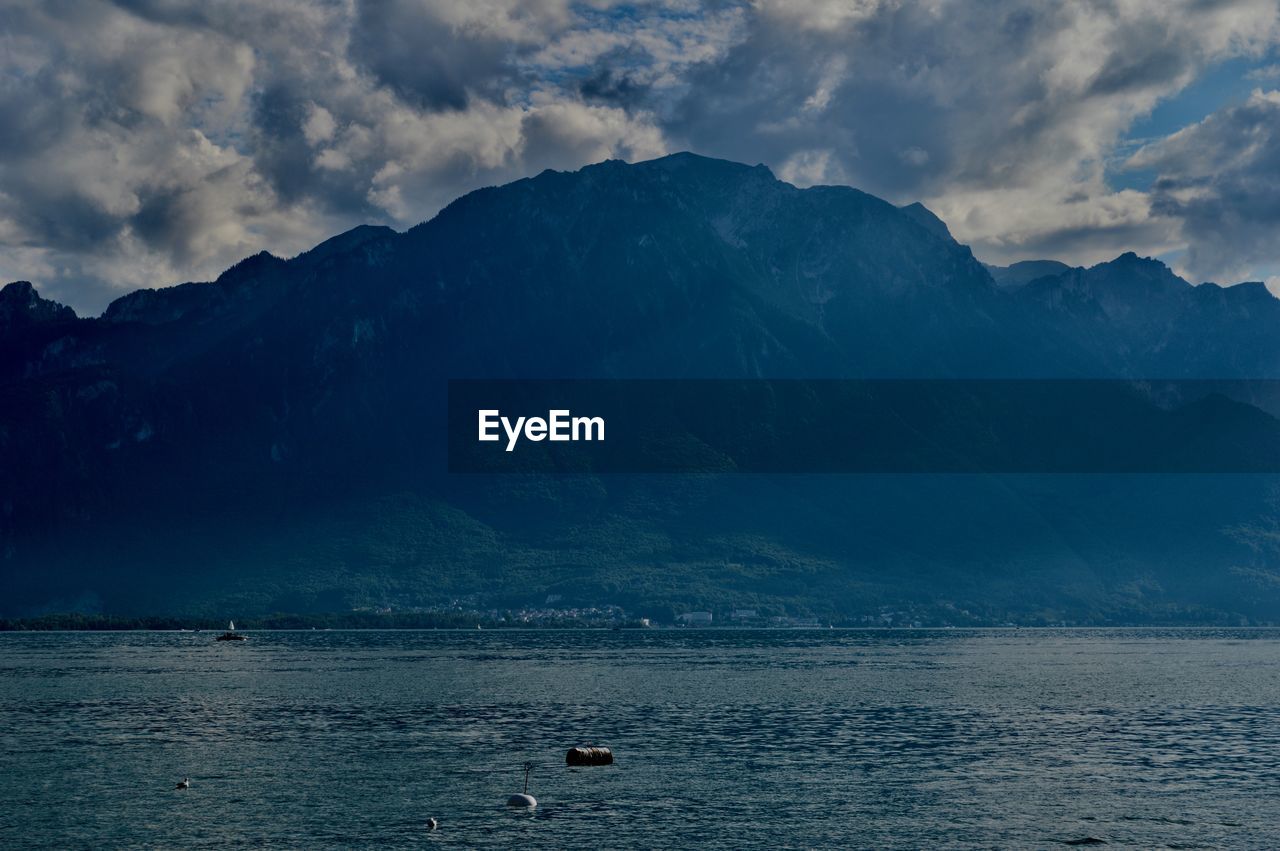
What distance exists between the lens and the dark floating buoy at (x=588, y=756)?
11106 centimetres

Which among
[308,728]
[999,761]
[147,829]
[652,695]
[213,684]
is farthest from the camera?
[213,684]

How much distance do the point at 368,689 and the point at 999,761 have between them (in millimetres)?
96782

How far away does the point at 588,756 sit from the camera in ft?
365

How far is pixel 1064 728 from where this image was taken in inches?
5531

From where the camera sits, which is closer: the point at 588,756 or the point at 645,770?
the point at 645,770

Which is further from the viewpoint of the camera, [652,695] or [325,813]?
[652,695]

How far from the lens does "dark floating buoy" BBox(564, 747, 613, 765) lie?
111062 mm

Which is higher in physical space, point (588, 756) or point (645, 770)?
point (588, 756)

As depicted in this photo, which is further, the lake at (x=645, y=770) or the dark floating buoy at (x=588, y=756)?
the dark floating buoy at (x=588, y=756)

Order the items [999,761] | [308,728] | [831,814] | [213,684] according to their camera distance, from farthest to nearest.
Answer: [213,684] → [308,728] → [999,761] → [831,814]

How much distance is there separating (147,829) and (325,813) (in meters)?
11.0

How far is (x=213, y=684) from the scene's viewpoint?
197375mm

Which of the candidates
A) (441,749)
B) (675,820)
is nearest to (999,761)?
(675,820)

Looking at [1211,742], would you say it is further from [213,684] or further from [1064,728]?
[213,684]
